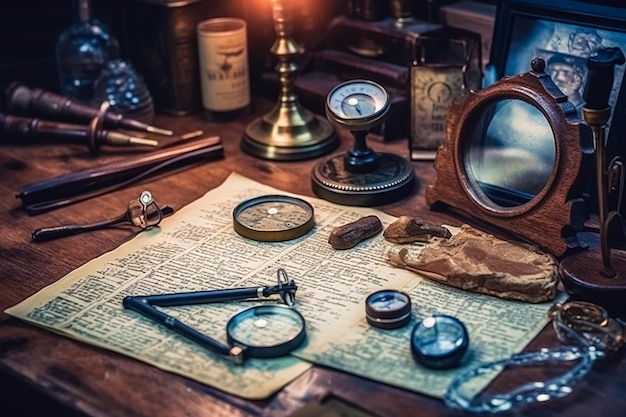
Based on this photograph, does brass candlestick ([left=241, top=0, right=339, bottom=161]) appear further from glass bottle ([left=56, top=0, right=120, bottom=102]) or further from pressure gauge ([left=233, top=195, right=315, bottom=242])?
glass bottle ([left=56, top=0, right=120, bottom=102])

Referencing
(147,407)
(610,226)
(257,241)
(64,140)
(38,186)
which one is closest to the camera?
(147,407)

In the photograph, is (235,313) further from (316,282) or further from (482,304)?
(482,304)

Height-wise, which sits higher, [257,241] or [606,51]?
[606,51]

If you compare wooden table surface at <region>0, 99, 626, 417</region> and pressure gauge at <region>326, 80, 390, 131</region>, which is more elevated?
pressure gauge at <region>326, 80, 390, 131</region>

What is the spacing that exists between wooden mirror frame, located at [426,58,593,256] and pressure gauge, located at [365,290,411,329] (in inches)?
8.2

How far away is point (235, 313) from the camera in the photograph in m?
1.03

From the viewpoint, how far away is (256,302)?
3.45 feet

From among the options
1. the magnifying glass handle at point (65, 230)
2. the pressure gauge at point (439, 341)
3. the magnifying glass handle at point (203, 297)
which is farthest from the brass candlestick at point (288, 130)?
the pressure gauge at point (439, 341)

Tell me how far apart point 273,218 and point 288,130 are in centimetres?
26

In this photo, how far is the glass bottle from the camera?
1633mm

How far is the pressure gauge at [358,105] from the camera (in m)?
1.25

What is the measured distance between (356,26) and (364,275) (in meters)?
0.61

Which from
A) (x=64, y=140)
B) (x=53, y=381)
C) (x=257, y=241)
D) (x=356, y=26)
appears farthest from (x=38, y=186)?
(x=356, y=26)

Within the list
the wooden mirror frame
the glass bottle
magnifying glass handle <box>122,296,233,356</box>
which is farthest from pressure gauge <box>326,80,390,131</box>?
the glass bottle
